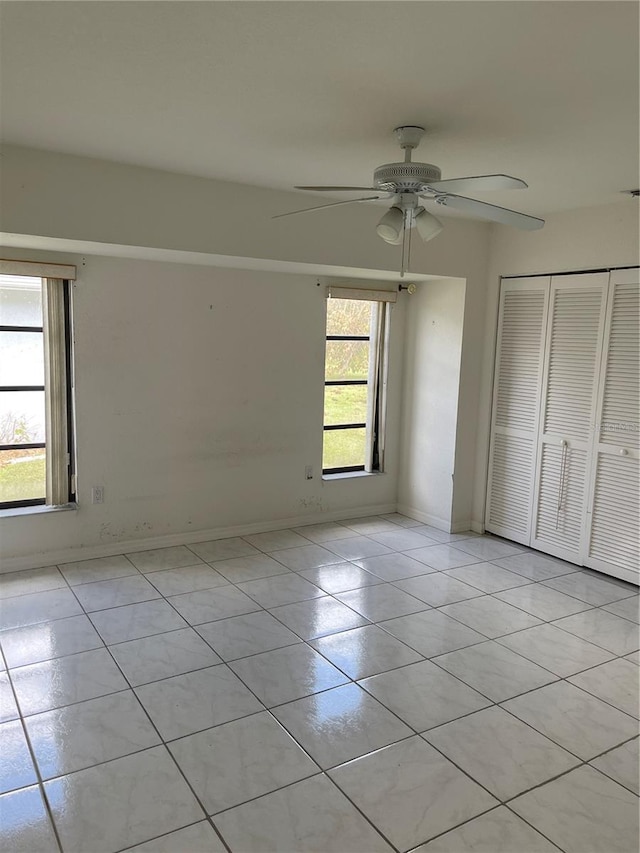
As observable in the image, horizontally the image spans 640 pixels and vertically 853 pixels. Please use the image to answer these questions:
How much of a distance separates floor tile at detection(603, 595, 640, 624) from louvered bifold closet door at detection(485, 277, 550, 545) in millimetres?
992

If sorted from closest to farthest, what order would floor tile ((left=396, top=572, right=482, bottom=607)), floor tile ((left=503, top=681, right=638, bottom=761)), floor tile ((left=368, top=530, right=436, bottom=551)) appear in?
floor tile ((left=503, top=681, right=638, bottom=761)) → floor tile ((left=396, top=572, right=482, bottom=607)) → floor tile ((left=368, top=530, right=436, bottom=551))

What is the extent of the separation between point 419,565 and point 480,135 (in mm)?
2842

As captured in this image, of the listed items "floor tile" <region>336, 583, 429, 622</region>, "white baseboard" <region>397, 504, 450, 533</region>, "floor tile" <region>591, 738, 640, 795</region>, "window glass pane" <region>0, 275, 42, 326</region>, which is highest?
"window glass pane" <region>0, 275, 42, 326</region>

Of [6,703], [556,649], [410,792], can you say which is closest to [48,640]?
[6,703]

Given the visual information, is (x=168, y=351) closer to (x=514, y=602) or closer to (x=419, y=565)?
(x=419, y=565)

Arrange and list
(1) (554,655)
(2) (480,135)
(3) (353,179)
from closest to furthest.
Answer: (2) (480,135) < (1) (554,655) < (3) (353,179)

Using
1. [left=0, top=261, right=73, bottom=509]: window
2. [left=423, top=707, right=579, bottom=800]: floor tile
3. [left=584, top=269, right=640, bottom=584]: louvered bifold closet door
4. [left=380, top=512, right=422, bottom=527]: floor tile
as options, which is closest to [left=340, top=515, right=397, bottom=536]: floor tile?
[left=380, top=512, right=422, bottom=527]: floor tile

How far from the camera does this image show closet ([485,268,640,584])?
4098 millimetres

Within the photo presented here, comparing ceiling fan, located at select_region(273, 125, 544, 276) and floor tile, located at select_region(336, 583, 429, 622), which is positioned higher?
ceiling fan, located at select_region(273, 125, 544, 276)

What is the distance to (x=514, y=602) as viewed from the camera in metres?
3.90

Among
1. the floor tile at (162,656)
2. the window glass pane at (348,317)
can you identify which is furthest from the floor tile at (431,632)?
the window glass pane at (348,317)

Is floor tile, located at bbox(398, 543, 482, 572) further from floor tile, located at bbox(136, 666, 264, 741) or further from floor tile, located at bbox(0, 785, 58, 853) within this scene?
floor tile, located at bbox(0, 785, 58, 853)

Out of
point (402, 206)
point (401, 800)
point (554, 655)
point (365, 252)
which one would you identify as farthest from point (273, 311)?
point (401, 800)

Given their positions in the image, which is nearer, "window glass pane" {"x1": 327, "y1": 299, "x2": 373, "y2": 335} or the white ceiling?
the white ceiling
